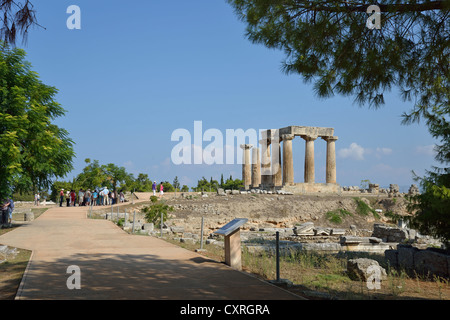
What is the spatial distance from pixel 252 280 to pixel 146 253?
13.7 feet

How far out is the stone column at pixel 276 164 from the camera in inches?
1684

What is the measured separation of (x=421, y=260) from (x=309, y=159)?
100 feet

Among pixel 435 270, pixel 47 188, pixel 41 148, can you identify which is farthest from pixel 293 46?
pixel 47 188

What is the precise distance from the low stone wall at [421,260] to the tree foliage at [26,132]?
14136 millimetres

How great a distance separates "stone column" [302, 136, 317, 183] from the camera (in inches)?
1642

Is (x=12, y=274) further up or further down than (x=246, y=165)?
further down

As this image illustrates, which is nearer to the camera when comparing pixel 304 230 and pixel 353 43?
pixel 353 43

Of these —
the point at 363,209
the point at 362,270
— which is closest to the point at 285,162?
the point at 363,209

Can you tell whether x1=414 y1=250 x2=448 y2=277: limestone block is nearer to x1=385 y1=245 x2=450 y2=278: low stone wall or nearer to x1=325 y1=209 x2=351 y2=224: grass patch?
x1=385 y1=245 x2=450 y2=278: low stone wall

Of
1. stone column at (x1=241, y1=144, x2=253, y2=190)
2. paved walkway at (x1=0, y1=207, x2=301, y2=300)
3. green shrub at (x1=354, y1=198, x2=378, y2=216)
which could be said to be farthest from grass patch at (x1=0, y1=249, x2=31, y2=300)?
stone column at (x1=241, y1=144, x2=253, y2=190)

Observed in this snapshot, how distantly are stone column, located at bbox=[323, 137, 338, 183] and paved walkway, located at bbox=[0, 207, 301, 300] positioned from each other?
106ft

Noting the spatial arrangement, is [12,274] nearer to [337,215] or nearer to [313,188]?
[337,215]

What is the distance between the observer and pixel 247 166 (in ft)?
150

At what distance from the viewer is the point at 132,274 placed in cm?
817
